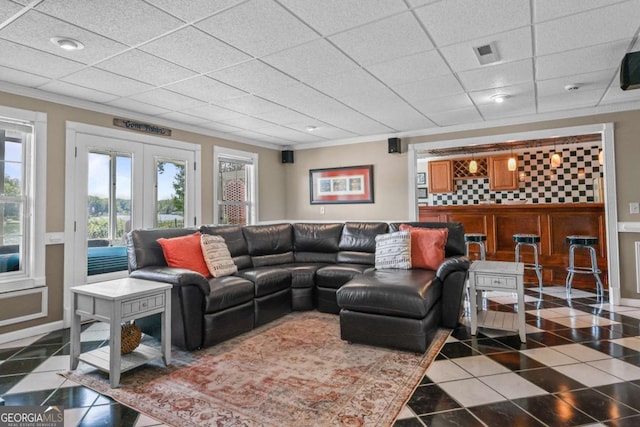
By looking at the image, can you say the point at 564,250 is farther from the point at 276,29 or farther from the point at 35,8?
the point at 35,8

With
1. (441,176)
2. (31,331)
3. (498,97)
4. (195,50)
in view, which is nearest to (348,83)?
(195,50)

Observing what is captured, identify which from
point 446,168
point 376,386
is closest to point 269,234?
point 376,386

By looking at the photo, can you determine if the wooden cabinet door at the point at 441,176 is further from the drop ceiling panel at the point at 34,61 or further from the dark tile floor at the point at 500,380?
the drop ceiling panel at the point at 34,61

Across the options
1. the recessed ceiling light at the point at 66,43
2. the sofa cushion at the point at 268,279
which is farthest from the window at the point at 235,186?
the recessed ceiling light at the point at 66,43

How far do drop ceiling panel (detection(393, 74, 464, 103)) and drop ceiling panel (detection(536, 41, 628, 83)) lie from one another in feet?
2.34

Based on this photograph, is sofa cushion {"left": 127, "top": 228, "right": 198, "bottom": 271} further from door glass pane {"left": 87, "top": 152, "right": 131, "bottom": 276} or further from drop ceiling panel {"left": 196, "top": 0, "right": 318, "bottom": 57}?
drop ceiling panel {"left": 196, "top": 0, "right": 318, "bottom": 57}

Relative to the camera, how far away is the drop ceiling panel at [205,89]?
3.27 meters

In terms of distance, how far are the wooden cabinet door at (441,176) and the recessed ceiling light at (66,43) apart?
21.7ft

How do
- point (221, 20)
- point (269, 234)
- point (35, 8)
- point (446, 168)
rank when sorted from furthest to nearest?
point (446, 168) → point (269, 234) → point (221, 20) → point (35, 8)

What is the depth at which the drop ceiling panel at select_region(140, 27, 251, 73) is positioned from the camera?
2.42m

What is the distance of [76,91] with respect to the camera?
3.50 m

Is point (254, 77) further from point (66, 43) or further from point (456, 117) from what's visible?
point (456, 117)

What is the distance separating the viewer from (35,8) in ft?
6.76

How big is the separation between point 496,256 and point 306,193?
3.54 meters
